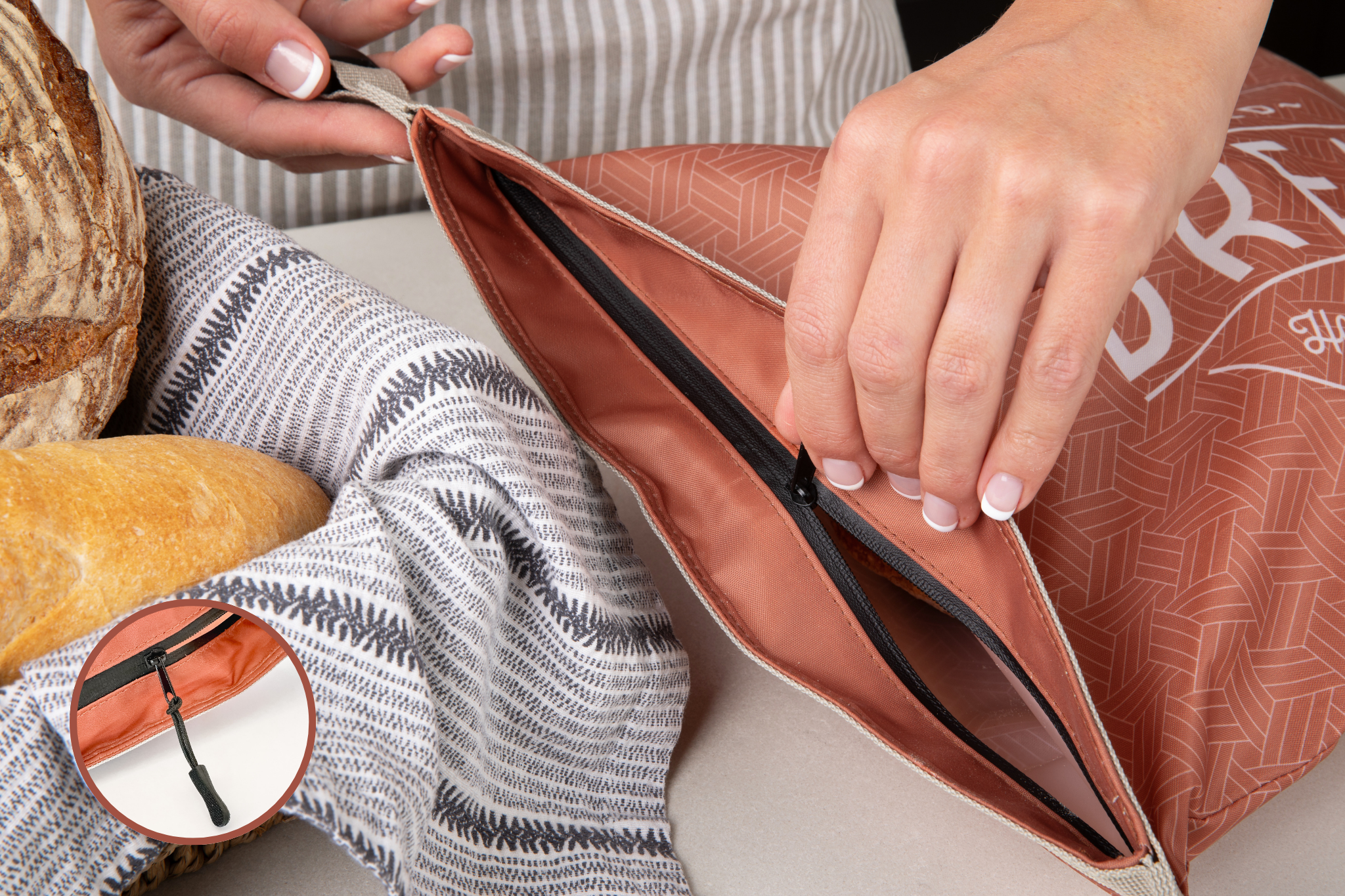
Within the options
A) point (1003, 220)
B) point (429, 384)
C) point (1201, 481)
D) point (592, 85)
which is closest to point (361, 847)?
point (429, 384)

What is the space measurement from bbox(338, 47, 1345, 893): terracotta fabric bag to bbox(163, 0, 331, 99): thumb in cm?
5

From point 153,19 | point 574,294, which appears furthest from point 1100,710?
point 153,19

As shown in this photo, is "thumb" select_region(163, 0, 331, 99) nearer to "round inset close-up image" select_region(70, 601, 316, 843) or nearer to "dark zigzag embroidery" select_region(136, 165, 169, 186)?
"dark zigzag embroidery" select_region(136, 165, 169, 186)

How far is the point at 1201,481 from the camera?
1.43 ft

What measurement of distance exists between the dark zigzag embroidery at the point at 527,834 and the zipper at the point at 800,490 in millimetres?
141

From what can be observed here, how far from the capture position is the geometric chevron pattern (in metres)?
0.40

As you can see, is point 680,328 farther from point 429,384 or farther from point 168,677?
point 168,677

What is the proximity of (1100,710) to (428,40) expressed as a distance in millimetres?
502

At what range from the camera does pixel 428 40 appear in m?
0.53

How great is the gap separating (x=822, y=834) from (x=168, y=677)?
0.27 m

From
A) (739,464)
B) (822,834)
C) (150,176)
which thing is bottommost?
(822,834)

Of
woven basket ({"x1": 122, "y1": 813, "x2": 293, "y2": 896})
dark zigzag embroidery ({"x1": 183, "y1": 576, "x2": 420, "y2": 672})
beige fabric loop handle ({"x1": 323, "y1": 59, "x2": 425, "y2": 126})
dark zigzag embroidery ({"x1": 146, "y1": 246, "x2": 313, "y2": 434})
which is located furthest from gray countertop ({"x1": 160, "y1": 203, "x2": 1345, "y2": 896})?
beige fabric loop handle ({"x1": 323, "y1": 59, "x2": 425, "y2": 126})

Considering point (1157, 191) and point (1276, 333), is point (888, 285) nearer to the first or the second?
point (1157, 191)

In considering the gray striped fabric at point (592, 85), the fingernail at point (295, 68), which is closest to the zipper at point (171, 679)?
the fingernail at point (295, 68)
